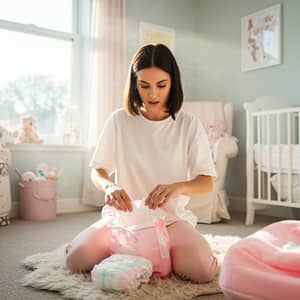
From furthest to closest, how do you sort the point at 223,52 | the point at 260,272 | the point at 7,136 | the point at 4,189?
the point at 223,52 < the point at 7,136 < the point at 4,189 < the point at 260,272

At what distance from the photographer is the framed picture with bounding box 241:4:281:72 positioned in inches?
122

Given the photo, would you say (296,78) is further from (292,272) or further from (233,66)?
(292,272)

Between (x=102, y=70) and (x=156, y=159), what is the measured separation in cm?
196

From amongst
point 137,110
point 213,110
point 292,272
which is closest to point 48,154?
point 213,110

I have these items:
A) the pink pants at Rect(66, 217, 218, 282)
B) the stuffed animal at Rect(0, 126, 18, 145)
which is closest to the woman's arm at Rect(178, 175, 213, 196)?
the pink pants at Rect(66, 217, 218, 282)

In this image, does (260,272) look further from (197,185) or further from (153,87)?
(153,87)

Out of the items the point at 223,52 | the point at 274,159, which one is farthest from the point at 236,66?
the point at 274,159

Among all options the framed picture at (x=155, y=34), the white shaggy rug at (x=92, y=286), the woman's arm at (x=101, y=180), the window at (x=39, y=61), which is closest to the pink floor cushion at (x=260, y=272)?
the white shaggy rug at (x=92, y=286)

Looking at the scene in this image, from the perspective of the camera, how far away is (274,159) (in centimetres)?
250

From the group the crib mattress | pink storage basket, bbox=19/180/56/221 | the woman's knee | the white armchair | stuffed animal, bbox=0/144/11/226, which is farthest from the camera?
pink storage basket, bbox=19/180/56/221

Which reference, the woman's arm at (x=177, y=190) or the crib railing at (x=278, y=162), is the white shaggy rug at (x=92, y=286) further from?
the crib railing at (x=278, y=162)

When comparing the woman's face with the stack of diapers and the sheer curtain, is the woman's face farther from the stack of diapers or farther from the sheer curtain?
the sheer curtain

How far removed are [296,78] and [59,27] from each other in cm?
184

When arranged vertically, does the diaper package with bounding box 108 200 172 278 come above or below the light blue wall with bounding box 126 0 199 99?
below
